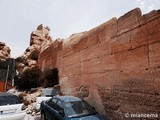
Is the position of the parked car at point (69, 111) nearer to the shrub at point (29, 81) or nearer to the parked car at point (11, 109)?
the parked car at point (11, 109)

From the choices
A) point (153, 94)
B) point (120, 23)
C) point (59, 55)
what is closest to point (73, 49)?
point (59, 55)

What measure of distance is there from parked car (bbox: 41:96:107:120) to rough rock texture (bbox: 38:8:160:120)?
1.51 m

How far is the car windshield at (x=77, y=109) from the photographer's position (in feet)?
18.9

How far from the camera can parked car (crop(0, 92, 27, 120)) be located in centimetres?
594

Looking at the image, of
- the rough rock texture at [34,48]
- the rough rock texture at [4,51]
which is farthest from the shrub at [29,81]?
the rough rock texture at [4,51]

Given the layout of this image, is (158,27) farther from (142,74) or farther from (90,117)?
(90,117)

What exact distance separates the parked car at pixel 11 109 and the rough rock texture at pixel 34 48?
16515mm

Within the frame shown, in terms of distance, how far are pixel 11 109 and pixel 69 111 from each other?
2.08 meters

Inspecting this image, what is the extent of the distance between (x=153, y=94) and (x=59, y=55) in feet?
31.7

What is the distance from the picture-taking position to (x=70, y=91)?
11578mm

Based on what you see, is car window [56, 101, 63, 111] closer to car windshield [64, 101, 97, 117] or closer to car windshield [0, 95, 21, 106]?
car windshield [64, 101, 97, 117]

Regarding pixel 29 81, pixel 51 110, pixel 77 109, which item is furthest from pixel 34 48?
pixel 77 109

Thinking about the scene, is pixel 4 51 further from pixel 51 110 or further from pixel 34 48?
pixel 51 110

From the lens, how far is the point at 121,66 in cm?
736
